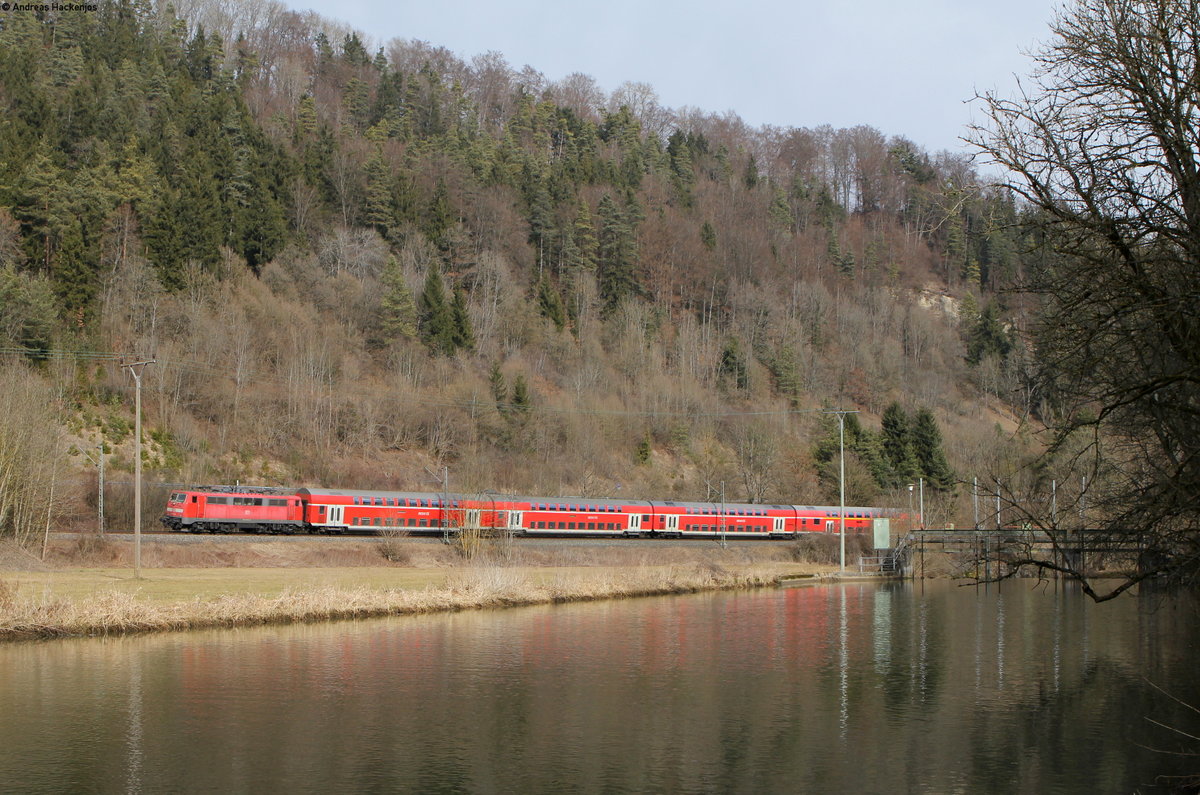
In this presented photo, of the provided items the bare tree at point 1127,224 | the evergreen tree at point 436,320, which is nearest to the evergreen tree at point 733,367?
the evergreen tree at point 436,320

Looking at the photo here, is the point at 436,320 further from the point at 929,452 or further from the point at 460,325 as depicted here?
the point at 929,452

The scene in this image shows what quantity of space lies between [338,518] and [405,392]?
92.1 feet

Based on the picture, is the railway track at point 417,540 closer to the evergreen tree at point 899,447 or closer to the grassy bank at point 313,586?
Answer: the grassy bank at point 313,586

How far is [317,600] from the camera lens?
37594 mm

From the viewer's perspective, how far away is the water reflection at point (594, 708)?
60.1 feet

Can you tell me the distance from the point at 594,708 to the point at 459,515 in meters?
37.5

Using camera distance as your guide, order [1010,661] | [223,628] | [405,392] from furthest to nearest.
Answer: [405,392]
[223,628]
[1010,661]

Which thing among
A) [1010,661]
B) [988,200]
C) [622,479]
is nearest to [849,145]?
[622,479]

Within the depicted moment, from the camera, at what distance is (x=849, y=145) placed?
529ft

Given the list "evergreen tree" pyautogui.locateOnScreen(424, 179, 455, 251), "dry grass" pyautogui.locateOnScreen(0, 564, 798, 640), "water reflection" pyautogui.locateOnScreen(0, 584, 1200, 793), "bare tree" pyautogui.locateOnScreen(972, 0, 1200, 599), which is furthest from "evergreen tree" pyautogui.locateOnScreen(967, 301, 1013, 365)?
"bare tree" pyautogui.locateOnScreen(972, 0, 1200, 599)

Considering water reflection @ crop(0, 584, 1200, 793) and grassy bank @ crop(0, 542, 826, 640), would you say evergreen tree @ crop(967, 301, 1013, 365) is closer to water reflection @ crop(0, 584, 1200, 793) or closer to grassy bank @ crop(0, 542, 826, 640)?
grassy bank @ crop(0, 542, 826, 640)

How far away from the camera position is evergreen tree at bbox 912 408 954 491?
9531 cm

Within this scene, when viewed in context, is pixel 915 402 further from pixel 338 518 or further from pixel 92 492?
pixel 92 492

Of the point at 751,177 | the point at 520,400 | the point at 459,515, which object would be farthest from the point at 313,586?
the point at 751,177
